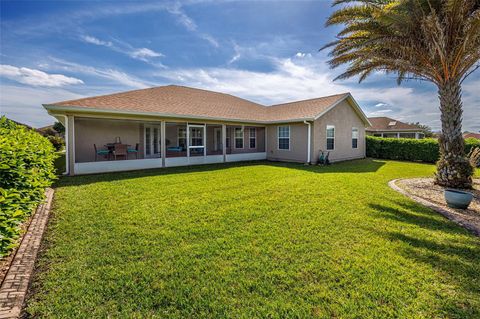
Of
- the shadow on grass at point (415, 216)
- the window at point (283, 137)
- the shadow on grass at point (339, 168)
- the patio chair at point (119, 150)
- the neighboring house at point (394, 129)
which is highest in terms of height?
the neighboring house at point (394, 129)

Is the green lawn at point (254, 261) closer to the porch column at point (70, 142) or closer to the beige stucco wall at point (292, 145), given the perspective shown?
the porch column at point (70, 142)

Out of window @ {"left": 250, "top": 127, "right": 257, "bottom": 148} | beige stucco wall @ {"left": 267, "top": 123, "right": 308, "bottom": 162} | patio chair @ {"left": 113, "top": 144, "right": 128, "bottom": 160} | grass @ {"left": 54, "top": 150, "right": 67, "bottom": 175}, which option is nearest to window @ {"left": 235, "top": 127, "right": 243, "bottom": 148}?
window @ {"left": 250, "top": 127, "right": 257, "bottom": 148}

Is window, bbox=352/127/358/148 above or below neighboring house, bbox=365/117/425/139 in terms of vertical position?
below

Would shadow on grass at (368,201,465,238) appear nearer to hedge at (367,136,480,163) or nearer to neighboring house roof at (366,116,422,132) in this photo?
hedge at (367,136,480,163)

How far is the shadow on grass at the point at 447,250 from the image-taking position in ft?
8.54

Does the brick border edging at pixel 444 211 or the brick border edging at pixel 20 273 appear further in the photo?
the brick border edging at pixel 444 211

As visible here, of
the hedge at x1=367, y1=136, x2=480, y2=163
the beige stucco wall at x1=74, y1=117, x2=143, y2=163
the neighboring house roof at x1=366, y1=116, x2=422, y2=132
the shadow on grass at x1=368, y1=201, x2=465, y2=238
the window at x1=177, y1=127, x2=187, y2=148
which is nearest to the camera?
the shadow on grass at x1=368, y1=201, x2=465, y2=238

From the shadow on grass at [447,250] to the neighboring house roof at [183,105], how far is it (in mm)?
9338

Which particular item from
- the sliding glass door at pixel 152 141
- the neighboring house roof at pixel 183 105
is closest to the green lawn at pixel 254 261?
the neighboring house roof at pixel 183 105

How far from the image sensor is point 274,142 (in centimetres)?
1662

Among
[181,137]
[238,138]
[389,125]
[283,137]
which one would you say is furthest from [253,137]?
[389,125]

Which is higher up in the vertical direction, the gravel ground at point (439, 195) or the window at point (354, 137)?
the window at point (354, 137)

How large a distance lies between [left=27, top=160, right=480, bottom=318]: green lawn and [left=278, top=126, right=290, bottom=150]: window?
9.68m

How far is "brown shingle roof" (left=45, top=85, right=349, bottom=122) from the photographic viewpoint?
1119 cm
